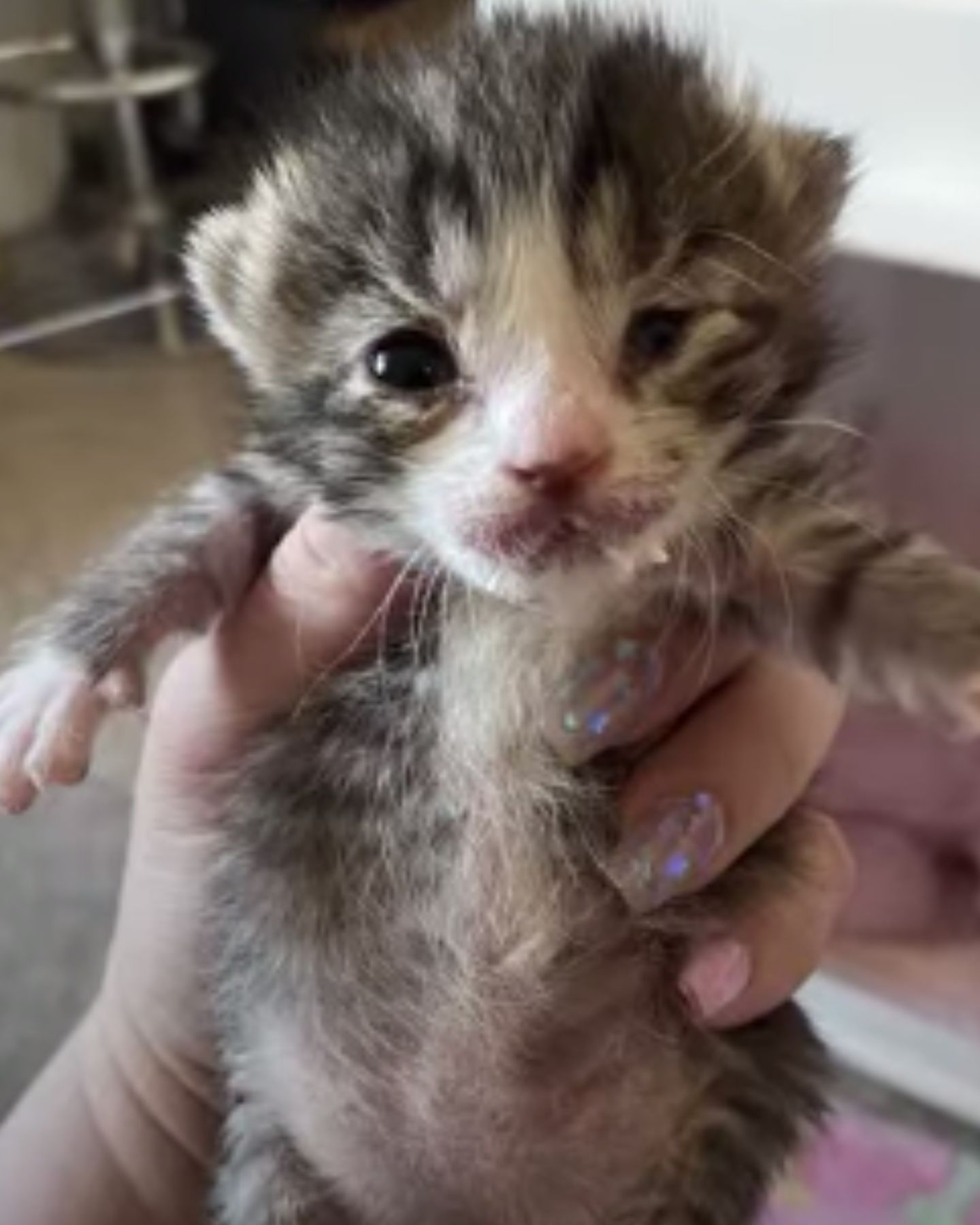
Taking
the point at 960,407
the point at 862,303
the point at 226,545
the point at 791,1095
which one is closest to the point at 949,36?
the point at 862,303

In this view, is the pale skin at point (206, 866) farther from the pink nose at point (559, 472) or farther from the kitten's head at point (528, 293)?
the pink nose at point (559, 472)

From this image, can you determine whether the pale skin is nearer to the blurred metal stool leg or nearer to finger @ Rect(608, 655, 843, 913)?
finger @ Rect(608, 655, 843, 913)

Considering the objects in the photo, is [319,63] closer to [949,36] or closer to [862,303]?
[949,36]

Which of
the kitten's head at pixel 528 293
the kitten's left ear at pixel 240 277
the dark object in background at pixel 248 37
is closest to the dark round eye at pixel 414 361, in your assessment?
the kitten's head at pixel 528 293

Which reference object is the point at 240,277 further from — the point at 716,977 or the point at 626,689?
the point at 716,977

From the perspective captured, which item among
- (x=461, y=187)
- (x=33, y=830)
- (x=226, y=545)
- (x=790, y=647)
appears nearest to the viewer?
(x=461, y=187)

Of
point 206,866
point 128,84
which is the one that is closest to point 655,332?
point 206,866

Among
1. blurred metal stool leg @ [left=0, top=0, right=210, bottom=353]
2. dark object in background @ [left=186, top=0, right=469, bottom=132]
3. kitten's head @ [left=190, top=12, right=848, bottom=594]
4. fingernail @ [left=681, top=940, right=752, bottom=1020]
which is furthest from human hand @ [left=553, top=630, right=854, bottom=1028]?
blurred metal stool leg @ [left=0, top=0, right=210, bottom=353]
